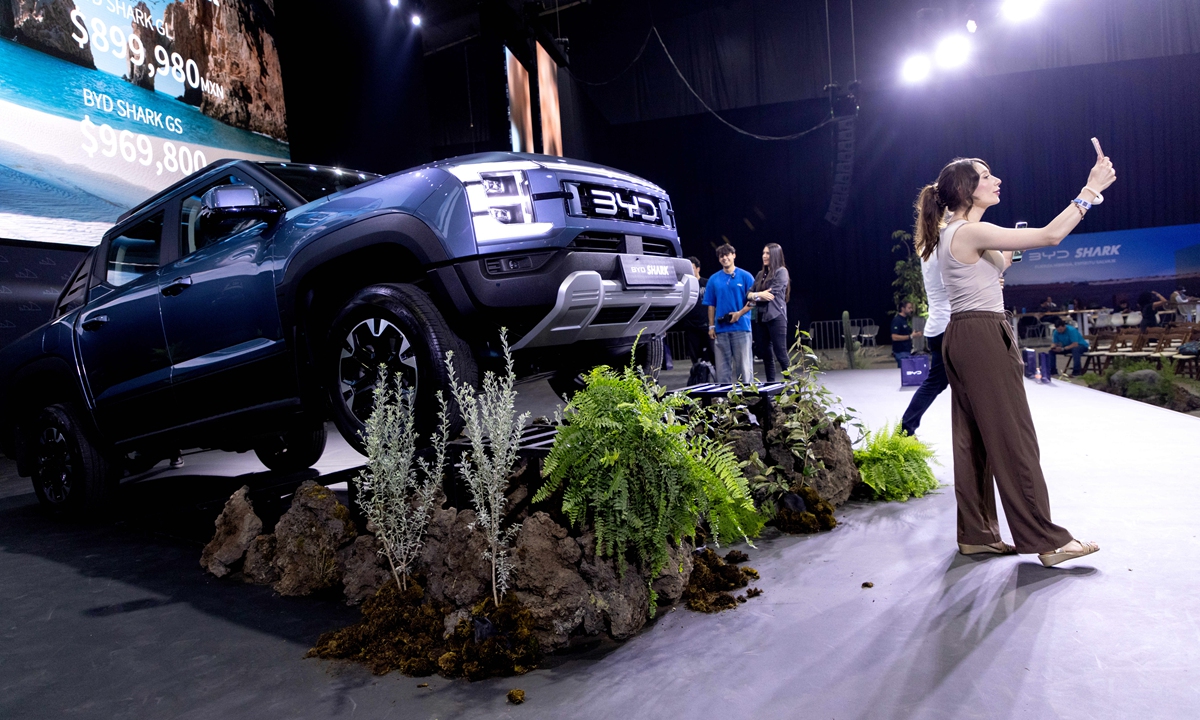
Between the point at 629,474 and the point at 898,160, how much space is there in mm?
17634

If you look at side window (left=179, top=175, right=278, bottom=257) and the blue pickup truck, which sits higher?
side window (left=179, top=175, right=278, bottom=257)

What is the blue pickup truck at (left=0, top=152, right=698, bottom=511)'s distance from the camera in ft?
8.68

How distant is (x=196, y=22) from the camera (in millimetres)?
7031

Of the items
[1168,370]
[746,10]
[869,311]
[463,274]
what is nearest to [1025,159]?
[869,311]

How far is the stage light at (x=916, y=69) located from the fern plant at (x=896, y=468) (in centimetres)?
1090

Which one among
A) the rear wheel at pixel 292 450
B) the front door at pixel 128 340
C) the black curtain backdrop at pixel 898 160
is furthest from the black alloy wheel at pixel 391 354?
the black curtain backdrop at pixel 898 160

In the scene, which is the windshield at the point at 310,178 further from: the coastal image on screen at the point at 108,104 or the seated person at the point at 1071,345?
the seated person at the point at 1071,345

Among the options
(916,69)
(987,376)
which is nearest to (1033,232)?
(987,376)

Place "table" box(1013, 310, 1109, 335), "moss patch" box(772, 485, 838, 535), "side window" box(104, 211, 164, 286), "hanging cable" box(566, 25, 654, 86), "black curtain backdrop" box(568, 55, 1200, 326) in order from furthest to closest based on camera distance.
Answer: "black curtain backdrop" box(568, 55, 1200, 326)
"hanging cable" box(566, 25, 654, 86)
"table" box(1013, 310, 1109, 335)
"side window" box(104, 211, 164, 286)
"moss patch" box(772, 485, 838, 535)

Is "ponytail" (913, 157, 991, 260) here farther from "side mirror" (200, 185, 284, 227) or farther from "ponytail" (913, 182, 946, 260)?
"side mirror" (200, 185, 284, 227)

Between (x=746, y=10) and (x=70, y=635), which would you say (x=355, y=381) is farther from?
(x=746, y=10)

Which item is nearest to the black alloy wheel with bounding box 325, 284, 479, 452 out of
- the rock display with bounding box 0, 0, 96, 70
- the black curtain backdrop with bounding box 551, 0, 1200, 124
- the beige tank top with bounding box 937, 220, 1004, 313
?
the beige tank top with bounding box 937, 220, 1004, 313

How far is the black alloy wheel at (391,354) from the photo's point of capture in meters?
2.67

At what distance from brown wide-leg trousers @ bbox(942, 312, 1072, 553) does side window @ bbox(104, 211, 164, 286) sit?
156 inches
